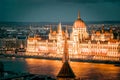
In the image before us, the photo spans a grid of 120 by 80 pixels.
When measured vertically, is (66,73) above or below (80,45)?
below

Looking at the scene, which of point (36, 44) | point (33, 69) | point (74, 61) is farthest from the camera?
point (36, 44)

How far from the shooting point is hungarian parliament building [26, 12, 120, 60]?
58344 millimetres

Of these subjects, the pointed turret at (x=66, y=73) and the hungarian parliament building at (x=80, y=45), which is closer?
the pointed turret at (x=66, y=73)

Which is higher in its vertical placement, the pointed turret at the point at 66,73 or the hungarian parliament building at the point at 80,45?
the hungarian parliament building at the point at 80,45

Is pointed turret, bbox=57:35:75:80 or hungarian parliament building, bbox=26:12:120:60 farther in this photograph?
hungarian parliament building, bbox=26:12:120:60

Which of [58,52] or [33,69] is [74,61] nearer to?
[58,52]

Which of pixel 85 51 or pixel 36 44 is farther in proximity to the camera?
pixel 36 44

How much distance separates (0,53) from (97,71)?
2348 centimetres

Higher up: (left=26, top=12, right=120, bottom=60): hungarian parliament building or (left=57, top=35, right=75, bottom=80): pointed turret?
(left=26, top=12, right=120, bottom=60): hungarian parliament building

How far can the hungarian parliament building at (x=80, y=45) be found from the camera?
58344mm

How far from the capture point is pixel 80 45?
201ft

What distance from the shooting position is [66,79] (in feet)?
55.1

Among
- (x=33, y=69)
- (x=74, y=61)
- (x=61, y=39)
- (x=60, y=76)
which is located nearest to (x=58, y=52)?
(x=61, y=39)

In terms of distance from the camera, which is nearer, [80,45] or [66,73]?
[66,73]
